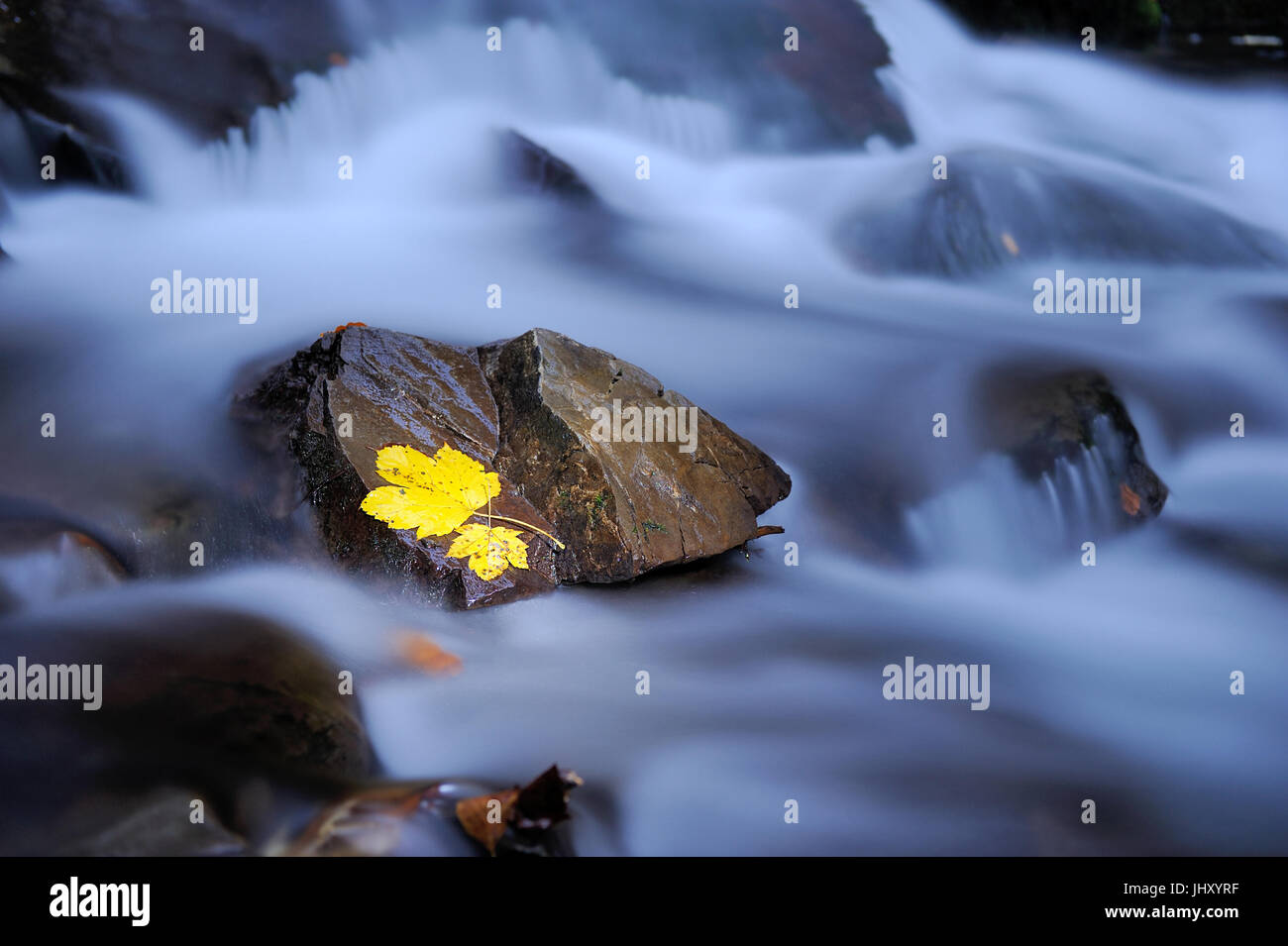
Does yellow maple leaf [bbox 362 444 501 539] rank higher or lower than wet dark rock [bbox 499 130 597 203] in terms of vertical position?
lower

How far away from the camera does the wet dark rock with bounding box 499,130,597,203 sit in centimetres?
605

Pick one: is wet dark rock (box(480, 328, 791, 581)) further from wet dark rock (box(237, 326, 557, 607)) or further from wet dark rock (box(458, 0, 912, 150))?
wet dark rock (box(458, 0, 912, 150))

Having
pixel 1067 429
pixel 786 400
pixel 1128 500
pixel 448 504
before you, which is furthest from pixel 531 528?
pixel 1128 500

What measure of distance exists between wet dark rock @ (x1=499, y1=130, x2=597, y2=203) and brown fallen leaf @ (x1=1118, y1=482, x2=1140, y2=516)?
11.1 feet

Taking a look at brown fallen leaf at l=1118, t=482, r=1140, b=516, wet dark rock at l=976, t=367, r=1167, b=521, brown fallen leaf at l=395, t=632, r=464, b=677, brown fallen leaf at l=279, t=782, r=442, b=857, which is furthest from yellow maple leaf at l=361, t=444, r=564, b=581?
brown fallen leaf at l=1118, t=482, r=1140, b=516

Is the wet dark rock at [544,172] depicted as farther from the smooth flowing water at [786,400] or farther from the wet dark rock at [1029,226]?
the wet dark rock at [1029,226]

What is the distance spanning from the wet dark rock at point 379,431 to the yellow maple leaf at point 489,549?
0.03 m

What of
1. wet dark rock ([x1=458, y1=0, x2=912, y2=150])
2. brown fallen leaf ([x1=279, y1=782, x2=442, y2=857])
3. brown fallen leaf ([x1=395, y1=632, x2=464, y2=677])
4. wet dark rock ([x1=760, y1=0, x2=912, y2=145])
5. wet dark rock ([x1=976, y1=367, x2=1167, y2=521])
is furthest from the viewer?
wet dark rock ([x1=760, y1=0, x2=912, y2=145])

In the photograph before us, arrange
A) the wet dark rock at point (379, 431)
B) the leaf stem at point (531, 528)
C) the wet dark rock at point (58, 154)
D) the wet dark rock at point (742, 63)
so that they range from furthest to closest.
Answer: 1. the wet dark rock at point (742, 63)
2. the wet dark rock at point (58, 154)
3. the leaf stem at point (531, 528)
4. the wet dark rock at point (379, 431)

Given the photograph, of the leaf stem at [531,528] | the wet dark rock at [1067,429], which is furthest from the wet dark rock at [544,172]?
the leaf stem at [531,528]

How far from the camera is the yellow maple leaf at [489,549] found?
3207mm

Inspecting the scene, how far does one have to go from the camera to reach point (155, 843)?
212 centimetres

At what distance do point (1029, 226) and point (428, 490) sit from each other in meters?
4.55

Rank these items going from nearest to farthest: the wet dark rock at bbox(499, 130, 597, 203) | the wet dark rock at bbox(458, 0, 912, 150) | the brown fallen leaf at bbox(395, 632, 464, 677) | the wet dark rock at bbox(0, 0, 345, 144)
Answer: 1. the brown fallen leaf at bbox(395, 632, 464, 677)
2. the wet dark rock at bbox(0, 0, 345, 144)
3. the wet dark rock at bbox(499, 130, 597, 203)
4. the wet dark rock at bbox(458, 0, 912, 150)
